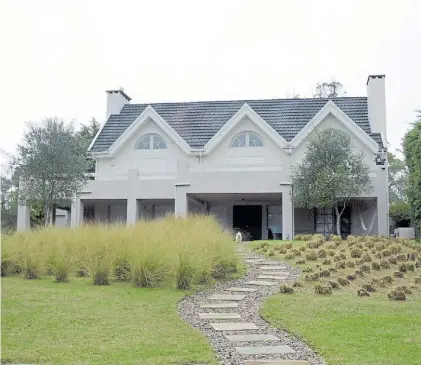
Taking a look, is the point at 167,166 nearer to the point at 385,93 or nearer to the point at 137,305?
the point at 385,93

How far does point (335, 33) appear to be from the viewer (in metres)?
14.0

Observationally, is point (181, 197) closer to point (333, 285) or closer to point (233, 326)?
point (333, 285)

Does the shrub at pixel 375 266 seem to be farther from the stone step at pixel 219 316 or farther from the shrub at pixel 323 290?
the stone step at pixel 219 316

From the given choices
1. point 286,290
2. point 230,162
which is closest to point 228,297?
point 286,290

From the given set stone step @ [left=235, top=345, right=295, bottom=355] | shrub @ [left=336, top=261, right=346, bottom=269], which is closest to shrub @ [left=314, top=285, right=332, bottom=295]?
shrub @ [left=336, top=261, right=346, bottom=269]

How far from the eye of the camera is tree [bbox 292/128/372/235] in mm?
21250

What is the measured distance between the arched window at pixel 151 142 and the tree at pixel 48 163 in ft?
20.1

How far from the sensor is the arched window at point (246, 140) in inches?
1045

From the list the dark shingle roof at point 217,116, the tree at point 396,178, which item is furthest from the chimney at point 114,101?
the tree at point 396,178

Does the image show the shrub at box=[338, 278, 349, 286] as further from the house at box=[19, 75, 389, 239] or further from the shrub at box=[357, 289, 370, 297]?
the house at box=[19, 75, 389, 239]

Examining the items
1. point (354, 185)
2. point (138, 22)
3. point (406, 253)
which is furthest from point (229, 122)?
point (138, 22)

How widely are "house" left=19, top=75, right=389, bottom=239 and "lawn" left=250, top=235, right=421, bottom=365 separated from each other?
10.9 metres

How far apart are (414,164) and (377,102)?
27.2 ft

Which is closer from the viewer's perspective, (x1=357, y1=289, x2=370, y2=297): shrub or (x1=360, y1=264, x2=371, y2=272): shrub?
(x1=357, y1=289, x2=370, y2=297): shrub
